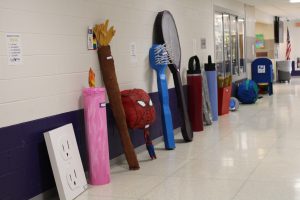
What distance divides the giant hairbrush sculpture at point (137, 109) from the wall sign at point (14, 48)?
5.53 feet

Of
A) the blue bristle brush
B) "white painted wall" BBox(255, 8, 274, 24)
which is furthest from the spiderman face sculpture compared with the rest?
"white painted wall" BBox(255, 8, 274, 24)

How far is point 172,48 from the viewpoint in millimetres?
6738

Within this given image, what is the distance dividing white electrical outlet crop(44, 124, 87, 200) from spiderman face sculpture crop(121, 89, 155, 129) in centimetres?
100

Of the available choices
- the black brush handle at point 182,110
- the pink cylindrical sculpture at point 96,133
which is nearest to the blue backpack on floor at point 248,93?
the black brush handle at point 182,110

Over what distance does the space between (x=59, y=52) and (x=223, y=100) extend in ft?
17.9

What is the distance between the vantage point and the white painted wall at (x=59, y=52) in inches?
142

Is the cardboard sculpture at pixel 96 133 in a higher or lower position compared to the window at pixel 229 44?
lower

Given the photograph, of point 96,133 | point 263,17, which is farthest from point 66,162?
point 263,17

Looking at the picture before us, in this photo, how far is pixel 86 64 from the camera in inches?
186

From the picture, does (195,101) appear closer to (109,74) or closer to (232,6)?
(109,74)

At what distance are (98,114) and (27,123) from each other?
81 centimetres

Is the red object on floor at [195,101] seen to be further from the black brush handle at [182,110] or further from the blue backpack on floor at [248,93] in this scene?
the blue backpack on floor at [248,93]

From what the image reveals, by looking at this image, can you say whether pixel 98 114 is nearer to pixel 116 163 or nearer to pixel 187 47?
pixel 116 163

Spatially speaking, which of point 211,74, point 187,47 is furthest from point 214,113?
point 187,47
